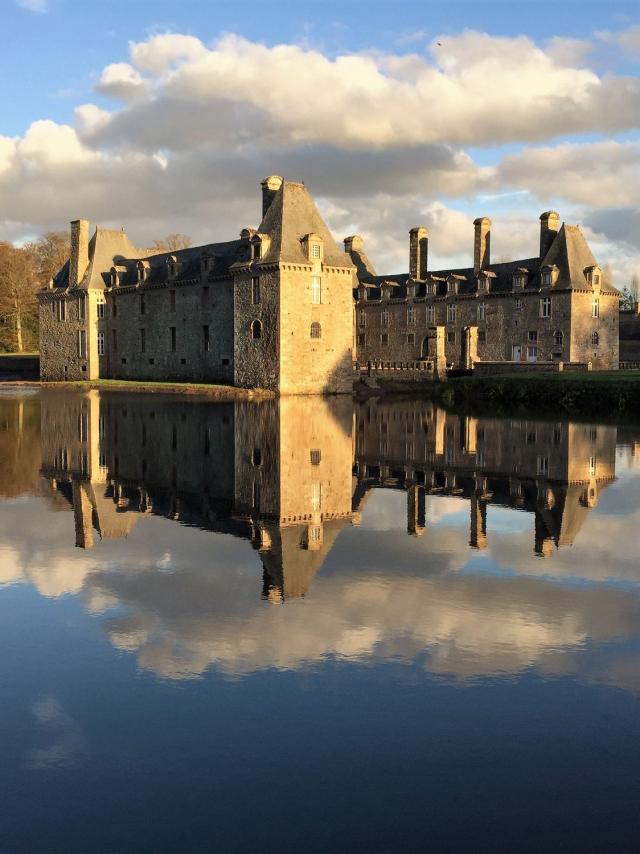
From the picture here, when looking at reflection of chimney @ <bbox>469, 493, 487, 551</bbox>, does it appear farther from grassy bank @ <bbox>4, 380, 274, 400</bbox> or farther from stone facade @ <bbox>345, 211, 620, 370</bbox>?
stone facade @ <bbox>345, 211, 620, 370</bbox>

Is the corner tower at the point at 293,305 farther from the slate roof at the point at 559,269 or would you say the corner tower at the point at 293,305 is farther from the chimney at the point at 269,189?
the slate roof at the point at 559,269

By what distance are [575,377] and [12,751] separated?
3723 cm

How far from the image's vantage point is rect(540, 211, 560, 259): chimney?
194 feet

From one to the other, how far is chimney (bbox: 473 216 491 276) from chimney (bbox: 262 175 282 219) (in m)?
17.0

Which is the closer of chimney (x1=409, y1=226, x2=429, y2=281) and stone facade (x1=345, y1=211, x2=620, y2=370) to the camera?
stone facade (x1=345, y1=211, x2=620, y2=370)

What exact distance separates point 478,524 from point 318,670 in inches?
264

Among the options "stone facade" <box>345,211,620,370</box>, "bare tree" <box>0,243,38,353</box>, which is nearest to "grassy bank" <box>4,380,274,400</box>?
"stone facade" <box>345,211,620,370</box>

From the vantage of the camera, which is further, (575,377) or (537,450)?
(575,377)

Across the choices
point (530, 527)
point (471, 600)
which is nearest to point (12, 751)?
point (471, 600)

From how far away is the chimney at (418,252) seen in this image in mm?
66312

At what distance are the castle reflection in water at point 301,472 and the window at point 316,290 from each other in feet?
58.7

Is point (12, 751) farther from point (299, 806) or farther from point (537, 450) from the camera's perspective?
point (537, 450)

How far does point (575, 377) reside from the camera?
39781mm

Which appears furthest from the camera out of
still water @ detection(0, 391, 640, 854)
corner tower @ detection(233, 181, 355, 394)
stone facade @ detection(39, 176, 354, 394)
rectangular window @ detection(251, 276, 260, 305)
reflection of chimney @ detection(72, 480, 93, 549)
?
rectangular window @ detection(251, 276, 260, 305)
